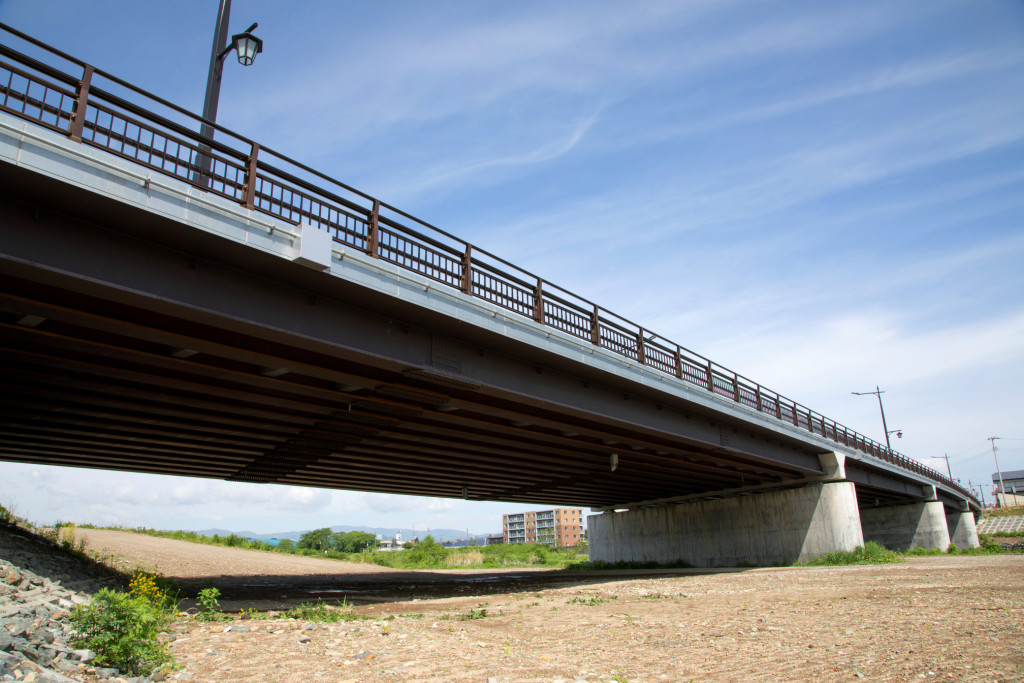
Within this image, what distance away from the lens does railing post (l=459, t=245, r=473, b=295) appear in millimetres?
15367

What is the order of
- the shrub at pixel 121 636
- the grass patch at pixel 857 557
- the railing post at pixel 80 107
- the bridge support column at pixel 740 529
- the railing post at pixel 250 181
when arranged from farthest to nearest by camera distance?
the bridge support column at pixel 740 529
the grass patch at pixel 857 557
the railing post at pixel 250 181
the railing post at pixel 80 107
the shrub at pixel 121 636

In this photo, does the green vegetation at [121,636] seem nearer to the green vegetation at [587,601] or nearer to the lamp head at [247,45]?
the lamp head at [247,45]

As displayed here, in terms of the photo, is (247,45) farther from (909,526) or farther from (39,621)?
(909,526)

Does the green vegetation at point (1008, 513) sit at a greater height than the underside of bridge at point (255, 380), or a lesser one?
lesser

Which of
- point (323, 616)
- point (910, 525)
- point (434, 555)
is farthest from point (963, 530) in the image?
point (323, 616)

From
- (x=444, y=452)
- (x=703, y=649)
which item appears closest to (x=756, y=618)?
(x=703, y=649)

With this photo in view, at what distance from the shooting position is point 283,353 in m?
14.0

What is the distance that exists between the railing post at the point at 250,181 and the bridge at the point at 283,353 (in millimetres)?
38

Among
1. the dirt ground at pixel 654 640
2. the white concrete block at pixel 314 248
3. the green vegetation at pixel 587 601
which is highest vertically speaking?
the white concrete block at pixel 314 248

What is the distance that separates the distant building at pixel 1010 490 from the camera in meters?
122

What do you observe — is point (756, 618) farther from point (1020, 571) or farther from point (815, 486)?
point (815, 486)

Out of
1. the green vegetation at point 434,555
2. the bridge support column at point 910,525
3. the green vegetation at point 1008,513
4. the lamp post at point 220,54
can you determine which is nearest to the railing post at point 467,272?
the lamp post at point 220,54

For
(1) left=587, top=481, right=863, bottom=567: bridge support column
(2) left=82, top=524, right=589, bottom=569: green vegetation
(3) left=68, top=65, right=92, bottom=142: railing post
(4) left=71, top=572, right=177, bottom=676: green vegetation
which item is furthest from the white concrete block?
(2) left=82, top=524, right=589, bottom=569: green vegetation

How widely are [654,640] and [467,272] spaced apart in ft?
29.0
